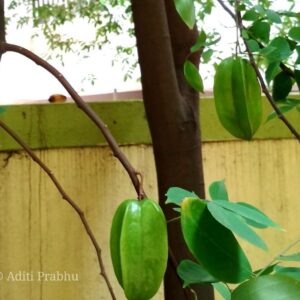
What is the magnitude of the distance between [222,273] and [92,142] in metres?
1.03

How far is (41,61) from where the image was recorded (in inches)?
31.3

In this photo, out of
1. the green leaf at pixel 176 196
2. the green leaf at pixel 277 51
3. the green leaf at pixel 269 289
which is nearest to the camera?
the green leaf at pixel 269 289

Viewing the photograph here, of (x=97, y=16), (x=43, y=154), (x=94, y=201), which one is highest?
(x=97, y=16)

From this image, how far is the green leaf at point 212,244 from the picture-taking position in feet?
1.44

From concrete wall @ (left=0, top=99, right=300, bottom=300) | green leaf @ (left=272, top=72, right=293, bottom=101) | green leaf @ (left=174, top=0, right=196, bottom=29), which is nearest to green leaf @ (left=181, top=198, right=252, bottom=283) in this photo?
green leaf @ (left=174, top=0, right=196, bottom=29)

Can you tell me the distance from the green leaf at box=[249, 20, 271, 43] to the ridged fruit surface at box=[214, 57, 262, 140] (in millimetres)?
89

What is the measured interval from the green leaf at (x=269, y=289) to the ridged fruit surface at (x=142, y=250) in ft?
0.37

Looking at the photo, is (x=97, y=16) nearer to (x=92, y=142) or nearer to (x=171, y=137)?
(x=92, y=142)

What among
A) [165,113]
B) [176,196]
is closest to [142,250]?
[176,196]

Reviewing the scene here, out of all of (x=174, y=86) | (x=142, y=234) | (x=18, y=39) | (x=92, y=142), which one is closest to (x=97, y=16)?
(x=18, y=39)

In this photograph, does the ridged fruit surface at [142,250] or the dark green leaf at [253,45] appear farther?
the dark green leaf at [253,45]

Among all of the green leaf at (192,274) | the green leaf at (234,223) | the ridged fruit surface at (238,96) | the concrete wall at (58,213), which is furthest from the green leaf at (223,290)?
the concrete wall at (58,213)

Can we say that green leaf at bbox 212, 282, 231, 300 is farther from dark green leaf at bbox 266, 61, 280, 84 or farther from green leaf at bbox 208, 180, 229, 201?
dark green leaf at bbox 266, 61, 280, 84

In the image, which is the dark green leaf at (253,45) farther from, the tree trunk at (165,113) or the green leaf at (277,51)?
the tree trunk at (165,113)
